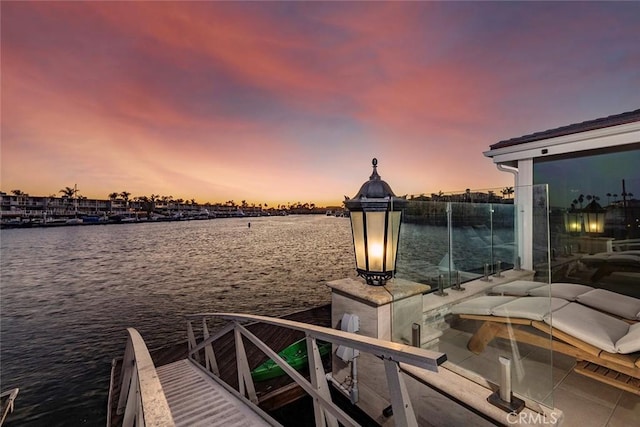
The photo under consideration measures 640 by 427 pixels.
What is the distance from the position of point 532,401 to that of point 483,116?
316 inches

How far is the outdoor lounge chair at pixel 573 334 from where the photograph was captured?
2.01 m

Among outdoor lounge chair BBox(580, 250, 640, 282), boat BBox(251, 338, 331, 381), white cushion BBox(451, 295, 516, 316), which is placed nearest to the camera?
white cushion BBox(451, 295, 516, 316)

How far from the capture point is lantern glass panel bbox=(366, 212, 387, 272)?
2670 mm

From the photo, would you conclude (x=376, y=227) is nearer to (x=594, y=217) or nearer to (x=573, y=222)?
(x=573, y=222)

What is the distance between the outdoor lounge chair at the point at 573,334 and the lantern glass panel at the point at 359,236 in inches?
48.1

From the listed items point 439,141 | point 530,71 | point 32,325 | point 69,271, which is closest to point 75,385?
point 32,325

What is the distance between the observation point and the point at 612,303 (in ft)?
9.48

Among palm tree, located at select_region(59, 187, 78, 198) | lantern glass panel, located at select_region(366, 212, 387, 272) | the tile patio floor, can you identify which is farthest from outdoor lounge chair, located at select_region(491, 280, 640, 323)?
palm tree, located at select_region(59, 187, 78, 198)

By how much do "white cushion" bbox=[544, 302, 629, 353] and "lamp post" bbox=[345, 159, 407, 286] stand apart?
1379 mm

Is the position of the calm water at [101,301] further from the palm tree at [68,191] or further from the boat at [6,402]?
the palm tree at [68,191]

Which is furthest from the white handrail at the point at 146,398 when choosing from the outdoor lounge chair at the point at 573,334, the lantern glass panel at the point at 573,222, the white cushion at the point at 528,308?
the lantern glass panel at the point at 573,222

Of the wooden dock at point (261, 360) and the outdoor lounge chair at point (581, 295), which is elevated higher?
the outdoor lounge chair at point (581, 295)

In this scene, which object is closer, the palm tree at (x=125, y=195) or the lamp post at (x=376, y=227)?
the lamp post at (x=376, y=227)

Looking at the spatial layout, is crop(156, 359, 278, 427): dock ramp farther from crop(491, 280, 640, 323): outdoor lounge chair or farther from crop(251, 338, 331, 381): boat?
crop(491, 280, 640, 323): outdoor lounge chair
